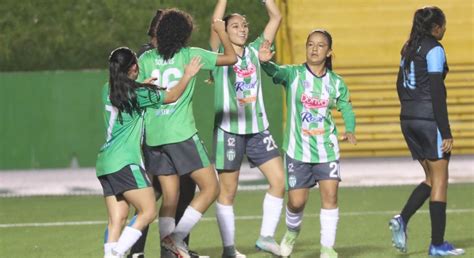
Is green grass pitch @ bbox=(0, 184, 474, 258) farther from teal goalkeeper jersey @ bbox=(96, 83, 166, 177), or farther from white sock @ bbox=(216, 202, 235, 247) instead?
teal goalkeeper jersey @ bbox=(96, 83, 166, 177)

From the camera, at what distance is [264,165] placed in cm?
1125

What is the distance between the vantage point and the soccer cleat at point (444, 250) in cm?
1103

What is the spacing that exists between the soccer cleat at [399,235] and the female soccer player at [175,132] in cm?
148

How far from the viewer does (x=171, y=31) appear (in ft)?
34.5

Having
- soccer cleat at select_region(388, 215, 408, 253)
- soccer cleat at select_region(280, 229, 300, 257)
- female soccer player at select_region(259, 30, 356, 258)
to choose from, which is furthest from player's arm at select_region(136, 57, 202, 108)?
soccer cleat at select_region(388, 215, 408, 253)

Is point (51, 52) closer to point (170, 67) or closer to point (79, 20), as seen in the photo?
point (79, 20)

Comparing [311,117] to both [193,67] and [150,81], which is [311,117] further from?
[150,81]

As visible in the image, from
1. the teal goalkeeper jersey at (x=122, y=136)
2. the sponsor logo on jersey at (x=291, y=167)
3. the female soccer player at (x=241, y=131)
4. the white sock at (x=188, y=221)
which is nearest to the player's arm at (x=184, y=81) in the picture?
the teal goalkeeper jersey at (x=122, y=136)

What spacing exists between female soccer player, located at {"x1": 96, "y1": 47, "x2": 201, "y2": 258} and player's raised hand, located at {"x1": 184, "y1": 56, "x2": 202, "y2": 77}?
0.24 metres

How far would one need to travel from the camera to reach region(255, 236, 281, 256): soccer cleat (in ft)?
36.4

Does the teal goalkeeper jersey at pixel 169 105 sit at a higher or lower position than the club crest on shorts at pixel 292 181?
higher

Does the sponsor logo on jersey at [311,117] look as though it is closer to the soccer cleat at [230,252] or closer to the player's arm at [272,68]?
the player's arm at [272,68]

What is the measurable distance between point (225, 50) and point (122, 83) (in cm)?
105

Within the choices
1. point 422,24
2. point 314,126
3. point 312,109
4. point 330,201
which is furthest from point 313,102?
point 422,24
